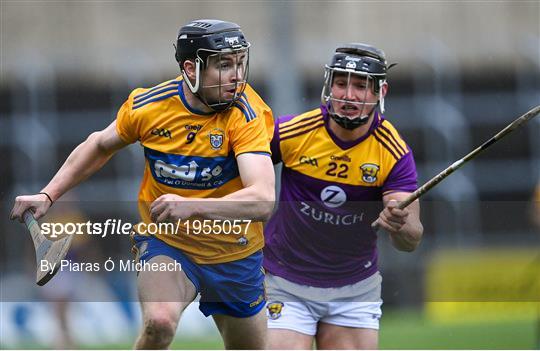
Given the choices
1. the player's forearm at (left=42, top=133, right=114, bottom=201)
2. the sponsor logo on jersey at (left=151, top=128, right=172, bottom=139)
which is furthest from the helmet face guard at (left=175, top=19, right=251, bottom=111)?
the player's forearm at (left=42, top=133, right=114, bottom=201)

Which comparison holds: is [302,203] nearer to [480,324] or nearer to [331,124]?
[331,124]

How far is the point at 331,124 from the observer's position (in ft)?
15.7

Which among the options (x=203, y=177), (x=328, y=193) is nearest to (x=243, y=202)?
(x=203, y=177)

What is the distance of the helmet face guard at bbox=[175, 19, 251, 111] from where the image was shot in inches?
166

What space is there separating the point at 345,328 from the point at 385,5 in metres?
7.71

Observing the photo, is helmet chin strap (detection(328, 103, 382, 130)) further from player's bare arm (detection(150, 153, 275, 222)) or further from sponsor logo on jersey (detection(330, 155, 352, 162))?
player's bare arm (detection(150, 153, 275, 222))

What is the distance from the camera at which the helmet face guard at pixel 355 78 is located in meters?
4.61

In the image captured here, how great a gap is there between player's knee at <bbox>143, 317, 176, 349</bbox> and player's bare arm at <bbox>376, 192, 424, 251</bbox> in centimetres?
97

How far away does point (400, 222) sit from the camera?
14.9 feet

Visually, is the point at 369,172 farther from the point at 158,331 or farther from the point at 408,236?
the point at 158,331

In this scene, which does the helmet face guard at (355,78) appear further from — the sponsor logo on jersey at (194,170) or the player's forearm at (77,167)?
the player's forearm at (77,167)

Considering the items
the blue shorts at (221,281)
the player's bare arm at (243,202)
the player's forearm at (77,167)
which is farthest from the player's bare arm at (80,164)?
the player's bare arm at (243,202)

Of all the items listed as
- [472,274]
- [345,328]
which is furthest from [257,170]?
[472,274]

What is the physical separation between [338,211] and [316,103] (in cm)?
561
